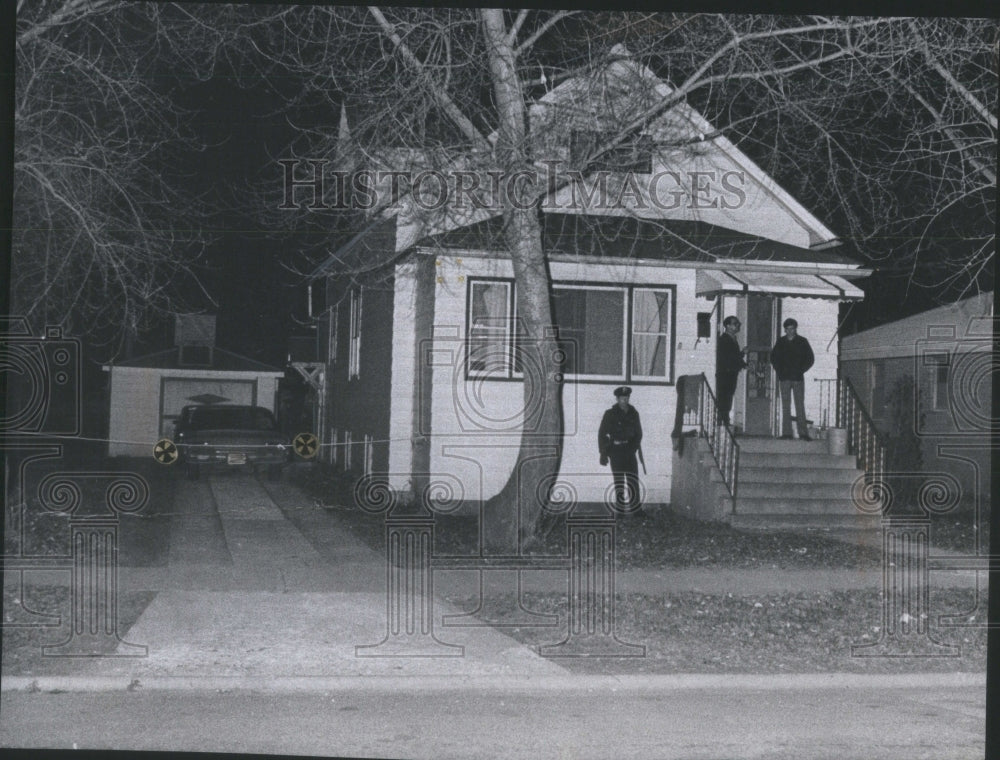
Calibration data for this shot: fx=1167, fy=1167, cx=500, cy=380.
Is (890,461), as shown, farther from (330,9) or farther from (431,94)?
(330,9)

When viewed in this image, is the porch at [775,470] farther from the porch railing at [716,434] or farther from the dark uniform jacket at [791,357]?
the dark uniform jacket at [791,357]

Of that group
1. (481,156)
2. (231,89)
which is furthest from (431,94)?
(231,89)

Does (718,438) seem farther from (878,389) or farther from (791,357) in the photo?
(878,389)

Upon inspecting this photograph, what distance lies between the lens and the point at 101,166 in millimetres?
8414

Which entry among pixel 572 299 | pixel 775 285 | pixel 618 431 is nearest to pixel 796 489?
pixel 618 431

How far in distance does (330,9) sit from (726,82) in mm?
3159

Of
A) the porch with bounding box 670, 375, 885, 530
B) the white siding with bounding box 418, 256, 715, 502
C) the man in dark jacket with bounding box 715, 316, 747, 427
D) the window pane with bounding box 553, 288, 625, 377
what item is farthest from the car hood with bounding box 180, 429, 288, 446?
the man in dark jacket with bounding box 715, 316, 747, 427

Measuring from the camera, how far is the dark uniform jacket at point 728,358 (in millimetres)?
10023

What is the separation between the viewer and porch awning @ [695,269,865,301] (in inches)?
367

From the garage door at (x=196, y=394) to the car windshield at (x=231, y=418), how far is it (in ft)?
0.18

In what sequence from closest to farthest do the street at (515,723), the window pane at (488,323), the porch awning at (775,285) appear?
the street at (515,723) → the window pane at (488,323) → the porch awning at (775,285)

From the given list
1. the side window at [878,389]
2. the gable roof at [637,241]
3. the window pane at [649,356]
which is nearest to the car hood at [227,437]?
the gable roof at [637,241]

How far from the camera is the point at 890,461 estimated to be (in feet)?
32.6

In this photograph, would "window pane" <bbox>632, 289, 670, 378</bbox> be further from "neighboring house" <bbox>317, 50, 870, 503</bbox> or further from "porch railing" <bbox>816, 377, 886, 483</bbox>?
"porch railing" <bbox>816, 377, 886, 483</bbox>
